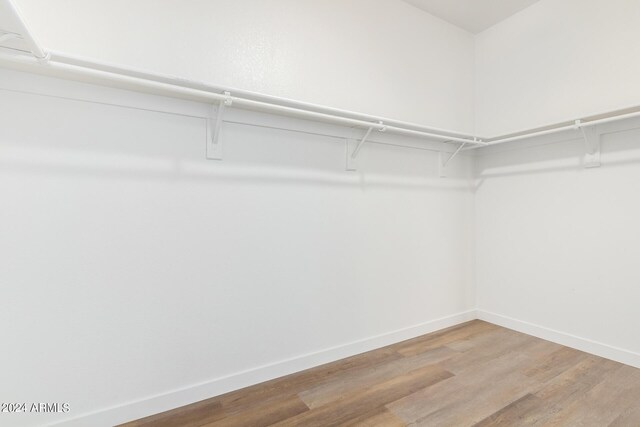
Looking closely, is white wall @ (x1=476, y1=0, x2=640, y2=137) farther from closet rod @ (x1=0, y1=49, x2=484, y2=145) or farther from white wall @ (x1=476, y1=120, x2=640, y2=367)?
closet rod @ (x1=0, y1=49, x2=484, y2=145)

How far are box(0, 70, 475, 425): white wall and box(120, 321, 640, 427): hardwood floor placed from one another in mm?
140

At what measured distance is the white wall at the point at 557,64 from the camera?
197 centimetres

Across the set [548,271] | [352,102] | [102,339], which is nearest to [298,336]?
[102,339]

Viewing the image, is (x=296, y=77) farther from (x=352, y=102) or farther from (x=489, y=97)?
(x=489, y=97)

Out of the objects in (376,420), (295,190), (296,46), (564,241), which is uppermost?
(296,46)

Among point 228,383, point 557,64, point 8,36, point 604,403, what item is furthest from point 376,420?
point 557,64

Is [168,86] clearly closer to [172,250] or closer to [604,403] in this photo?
[172,250]

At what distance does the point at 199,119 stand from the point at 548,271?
276cm

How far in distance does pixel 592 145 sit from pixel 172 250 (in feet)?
9.27

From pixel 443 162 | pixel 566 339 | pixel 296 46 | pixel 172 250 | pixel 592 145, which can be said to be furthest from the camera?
pixel 443 162

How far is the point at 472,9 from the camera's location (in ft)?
8.06

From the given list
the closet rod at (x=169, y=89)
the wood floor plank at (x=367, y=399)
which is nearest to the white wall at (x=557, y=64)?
the closet rod at (x=169, y=89)

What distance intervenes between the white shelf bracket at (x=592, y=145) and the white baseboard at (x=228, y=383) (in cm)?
172

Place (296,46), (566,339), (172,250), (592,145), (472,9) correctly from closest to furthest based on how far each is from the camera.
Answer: (172,250), (296,46), (592,145), (566,339), (472,9)
